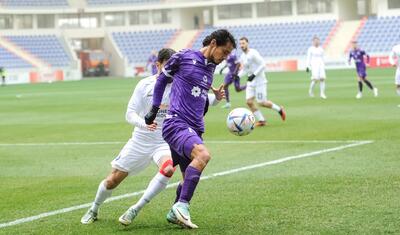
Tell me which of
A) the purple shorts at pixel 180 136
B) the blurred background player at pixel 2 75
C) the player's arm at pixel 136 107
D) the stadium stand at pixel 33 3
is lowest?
the blurred background player at pixel 2 75

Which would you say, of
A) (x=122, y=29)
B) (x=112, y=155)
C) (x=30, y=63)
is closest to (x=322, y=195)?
(x=112, y=155)

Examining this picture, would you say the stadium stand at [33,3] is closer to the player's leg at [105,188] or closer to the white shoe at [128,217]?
the player's leg at [105,188]

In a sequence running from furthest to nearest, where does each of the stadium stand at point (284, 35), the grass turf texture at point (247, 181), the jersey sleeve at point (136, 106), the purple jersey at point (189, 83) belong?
the stadium stand at point (284, 35)
the jersey sleeve at point (136, 106)
the grass turf texture at point (247, 181)
the purple jersey at point (189, 83)

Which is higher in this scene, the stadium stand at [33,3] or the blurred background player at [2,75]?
the stadium stand at [33,3]

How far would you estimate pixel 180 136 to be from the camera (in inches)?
345

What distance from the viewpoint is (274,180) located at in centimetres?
1229

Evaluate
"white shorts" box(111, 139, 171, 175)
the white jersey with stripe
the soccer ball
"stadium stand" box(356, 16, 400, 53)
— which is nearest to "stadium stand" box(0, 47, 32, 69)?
"stadium stand" box(356, 16, 400, 53)

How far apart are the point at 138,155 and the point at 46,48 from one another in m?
71.8

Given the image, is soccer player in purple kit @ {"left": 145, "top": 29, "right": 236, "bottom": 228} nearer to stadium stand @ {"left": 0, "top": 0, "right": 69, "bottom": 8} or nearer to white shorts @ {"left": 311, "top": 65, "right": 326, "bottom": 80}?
white shorts @ {"left": 311, "top": 65, "right": 326, "bottom": 80}

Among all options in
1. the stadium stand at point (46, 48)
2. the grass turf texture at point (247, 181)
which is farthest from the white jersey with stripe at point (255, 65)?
the stadium stand at point (46, 48)

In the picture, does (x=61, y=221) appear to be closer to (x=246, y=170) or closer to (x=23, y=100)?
(x=246, y=170)

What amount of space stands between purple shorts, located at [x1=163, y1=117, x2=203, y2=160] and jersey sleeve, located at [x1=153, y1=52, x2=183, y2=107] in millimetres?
277

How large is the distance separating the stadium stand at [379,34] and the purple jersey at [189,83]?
60.3 metres

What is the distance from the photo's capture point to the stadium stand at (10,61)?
72.9m
